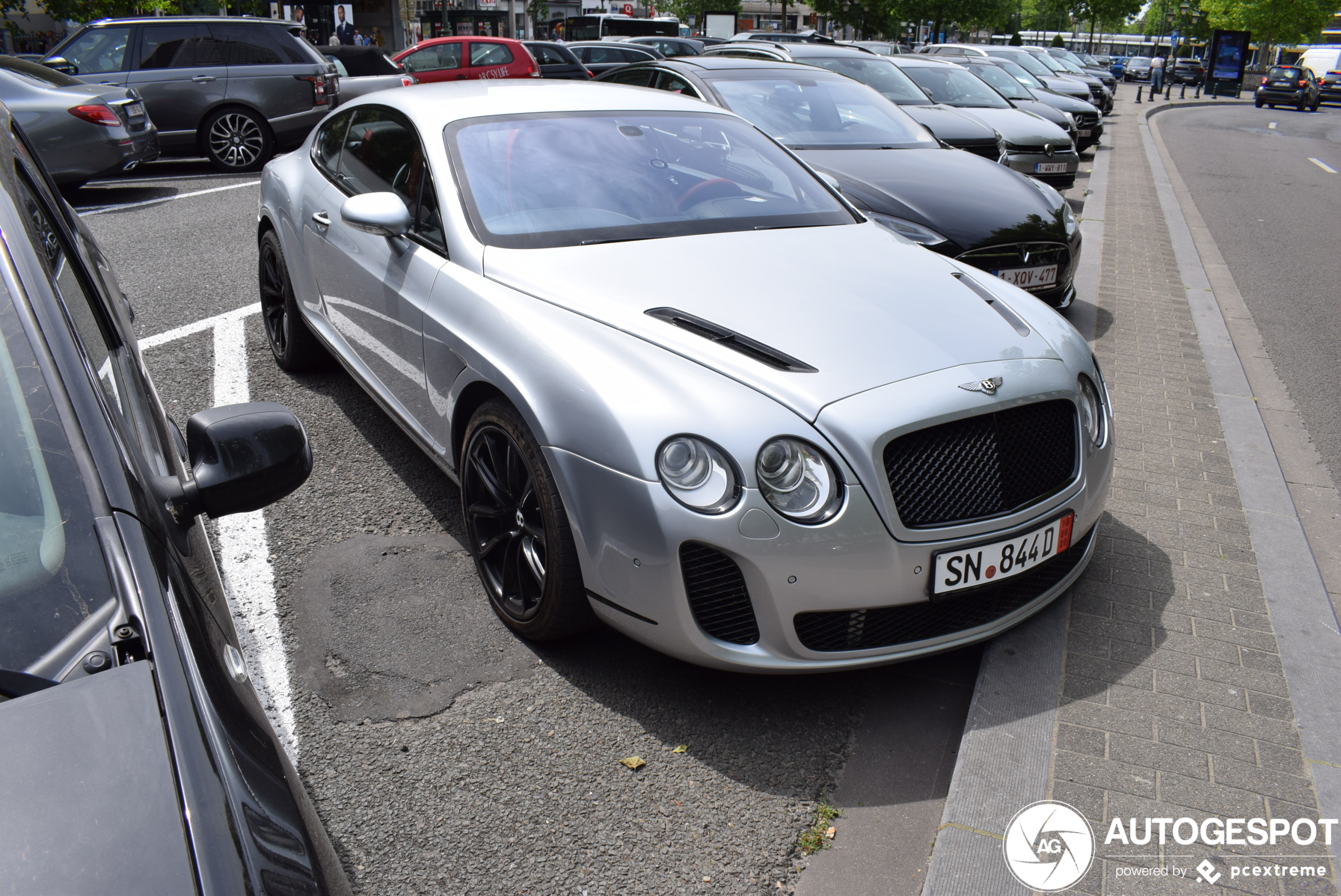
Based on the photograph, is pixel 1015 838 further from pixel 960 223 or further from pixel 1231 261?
pixel 1231 261

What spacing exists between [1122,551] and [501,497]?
226 centimetres

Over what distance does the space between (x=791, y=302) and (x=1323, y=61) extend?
50731 millimetres

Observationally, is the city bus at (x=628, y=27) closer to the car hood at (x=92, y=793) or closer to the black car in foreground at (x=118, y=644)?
the black car in foreground at (x=118, y=644)

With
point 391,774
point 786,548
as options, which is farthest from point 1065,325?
point 391,774

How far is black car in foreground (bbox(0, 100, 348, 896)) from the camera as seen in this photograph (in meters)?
1.09

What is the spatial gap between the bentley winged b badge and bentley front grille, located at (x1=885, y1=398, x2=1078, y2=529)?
0.06m

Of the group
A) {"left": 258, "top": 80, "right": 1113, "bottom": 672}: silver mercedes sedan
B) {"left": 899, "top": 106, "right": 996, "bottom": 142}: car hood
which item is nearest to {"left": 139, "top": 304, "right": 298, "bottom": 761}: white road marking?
{"left": 258, "top": 80, "right": 1113, "bottom": 672}: silver mercedes sedan

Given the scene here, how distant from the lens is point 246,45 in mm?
12648

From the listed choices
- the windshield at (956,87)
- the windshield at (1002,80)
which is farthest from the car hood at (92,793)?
the windshield at (1002,80)

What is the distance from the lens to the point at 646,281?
3152mm

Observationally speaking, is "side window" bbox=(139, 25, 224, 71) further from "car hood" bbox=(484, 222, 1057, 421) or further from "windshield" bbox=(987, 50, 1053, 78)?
"windshield" bbox=(987, 50, 1053, 78)

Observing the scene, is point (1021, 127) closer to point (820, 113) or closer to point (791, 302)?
point (820, 113)

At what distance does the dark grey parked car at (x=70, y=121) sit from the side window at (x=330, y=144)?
613 cm

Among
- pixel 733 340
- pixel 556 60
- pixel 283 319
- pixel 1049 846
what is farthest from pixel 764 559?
pixel 556 60
